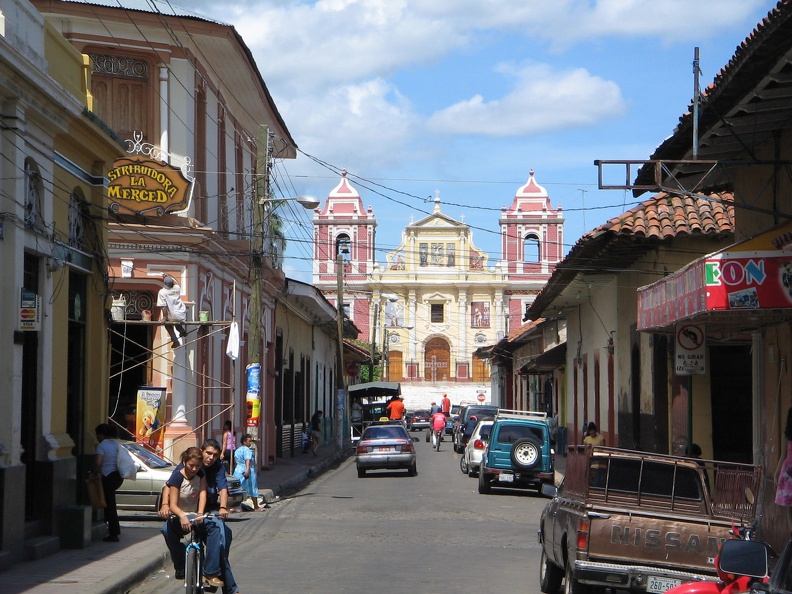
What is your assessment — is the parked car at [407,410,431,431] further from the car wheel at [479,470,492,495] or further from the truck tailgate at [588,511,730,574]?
the truck tailgate at [588,511,730,574]

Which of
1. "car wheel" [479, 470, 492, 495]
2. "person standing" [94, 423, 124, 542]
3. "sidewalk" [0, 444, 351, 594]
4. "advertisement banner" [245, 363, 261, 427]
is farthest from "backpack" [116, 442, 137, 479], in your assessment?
"car wheel" [479, 470, 492, 495]

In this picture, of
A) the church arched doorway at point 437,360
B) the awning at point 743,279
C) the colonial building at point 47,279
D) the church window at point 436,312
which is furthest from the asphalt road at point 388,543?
the church window at point 436,312

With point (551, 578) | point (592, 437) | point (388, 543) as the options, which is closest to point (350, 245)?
point (592, 437)

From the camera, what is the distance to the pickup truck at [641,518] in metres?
9.80

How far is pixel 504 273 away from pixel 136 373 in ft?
231

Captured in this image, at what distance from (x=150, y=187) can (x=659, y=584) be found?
15.3m

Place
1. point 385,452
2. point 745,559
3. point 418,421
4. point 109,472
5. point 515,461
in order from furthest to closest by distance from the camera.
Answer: point 418,421, point 385,452, point 515,461, point 109,472, point 745,559

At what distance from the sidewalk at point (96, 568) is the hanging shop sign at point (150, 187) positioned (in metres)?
7.41

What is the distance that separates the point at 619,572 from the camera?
32.0 ft

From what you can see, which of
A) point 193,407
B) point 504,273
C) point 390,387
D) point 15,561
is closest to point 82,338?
point 15,561

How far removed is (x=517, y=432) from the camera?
1024 inches

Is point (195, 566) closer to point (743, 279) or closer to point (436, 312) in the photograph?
point (743, 279)

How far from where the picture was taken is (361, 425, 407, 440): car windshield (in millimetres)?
31625

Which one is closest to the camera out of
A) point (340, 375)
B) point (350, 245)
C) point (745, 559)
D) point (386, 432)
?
point (745, 559)
